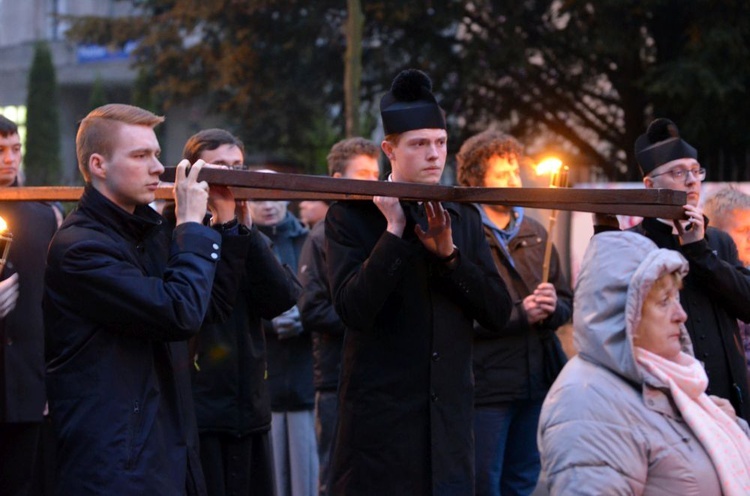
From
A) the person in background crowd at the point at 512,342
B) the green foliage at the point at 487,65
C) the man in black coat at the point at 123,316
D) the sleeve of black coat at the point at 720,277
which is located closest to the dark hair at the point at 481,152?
the person in background crowd at the point at 512,342

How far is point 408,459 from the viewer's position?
14.5 ft

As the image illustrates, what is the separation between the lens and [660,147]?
17.1 feet

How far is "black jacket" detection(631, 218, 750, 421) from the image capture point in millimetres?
5031

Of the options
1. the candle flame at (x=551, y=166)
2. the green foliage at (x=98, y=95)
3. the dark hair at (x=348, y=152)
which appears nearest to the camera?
the candle flame at (x=551, y=166)

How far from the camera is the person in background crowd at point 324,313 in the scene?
6.61 metres

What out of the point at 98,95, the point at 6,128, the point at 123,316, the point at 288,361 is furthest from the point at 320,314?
the point at 98,95

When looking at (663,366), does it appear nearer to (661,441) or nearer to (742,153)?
(661,441)

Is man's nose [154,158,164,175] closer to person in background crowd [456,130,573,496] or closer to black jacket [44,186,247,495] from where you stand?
black jacket [44,186,247,495]

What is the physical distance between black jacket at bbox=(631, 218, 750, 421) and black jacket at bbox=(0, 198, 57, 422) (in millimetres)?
2876

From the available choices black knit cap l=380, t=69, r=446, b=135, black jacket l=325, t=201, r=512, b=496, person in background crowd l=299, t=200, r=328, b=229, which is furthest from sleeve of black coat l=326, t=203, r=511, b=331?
person in background crowd l=299, t=200, r=328, b=229

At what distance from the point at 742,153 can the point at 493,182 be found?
47.9ft

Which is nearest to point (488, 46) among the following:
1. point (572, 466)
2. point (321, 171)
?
point (321, 171)

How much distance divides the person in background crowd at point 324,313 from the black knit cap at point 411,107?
1.89 meters

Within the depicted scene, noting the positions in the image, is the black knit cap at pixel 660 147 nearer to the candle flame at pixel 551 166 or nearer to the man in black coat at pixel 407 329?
the candle flame at pixel 551 166
